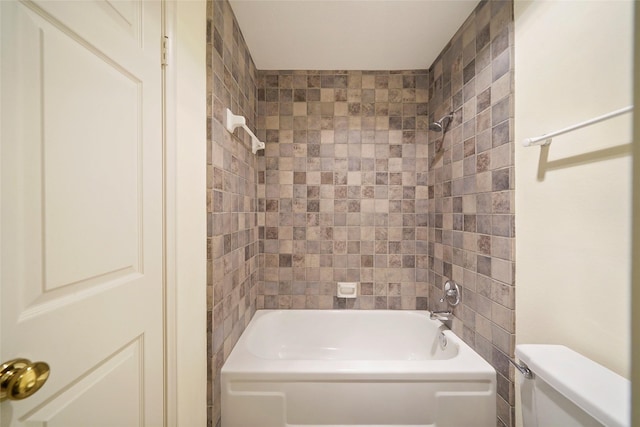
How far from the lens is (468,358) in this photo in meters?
1.32

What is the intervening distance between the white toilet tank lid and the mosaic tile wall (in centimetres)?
111

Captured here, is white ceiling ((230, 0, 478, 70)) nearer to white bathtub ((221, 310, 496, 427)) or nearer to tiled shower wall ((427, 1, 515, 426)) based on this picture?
tiled shower wall ((427, 1, 515, 426))

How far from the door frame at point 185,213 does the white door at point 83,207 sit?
4 centimetres

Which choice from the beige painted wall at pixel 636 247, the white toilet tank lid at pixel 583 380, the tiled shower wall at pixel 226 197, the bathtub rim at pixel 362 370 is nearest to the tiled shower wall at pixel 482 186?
the bathtub rim at pixel 362 370

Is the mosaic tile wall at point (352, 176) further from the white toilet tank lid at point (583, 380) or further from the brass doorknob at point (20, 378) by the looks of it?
the brass doorknob at point (20, 378)

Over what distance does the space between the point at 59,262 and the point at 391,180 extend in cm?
187

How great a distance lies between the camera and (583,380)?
2.49 ft

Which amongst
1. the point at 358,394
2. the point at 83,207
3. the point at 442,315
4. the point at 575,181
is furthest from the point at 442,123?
the point at 83,207

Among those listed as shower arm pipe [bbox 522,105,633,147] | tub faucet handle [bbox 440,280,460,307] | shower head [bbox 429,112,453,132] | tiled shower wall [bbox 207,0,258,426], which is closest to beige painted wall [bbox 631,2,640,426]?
shower arm pipe [bbox 522,105,633,147]

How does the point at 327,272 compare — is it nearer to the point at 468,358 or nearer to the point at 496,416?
the point at 468,358

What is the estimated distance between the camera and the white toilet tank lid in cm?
65

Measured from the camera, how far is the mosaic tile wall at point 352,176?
Result: 78.9 inches

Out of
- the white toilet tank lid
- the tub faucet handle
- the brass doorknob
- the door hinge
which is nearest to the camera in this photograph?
the brass doorknob

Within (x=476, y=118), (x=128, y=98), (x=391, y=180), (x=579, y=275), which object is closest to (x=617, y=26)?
(x=476, y=118)
